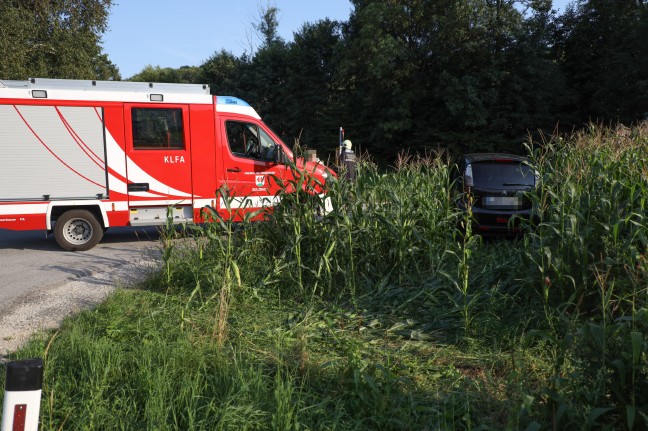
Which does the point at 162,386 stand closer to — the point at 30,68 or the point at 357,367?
the point at 357,367

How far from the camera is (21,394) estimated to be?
2.69m

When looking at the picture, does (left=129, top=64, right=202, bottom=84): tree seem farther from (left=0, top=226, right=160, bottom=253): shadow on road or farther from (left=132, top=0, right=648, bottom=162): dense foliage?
(left=0, top=226, right=160, bottom=253): shadow on road

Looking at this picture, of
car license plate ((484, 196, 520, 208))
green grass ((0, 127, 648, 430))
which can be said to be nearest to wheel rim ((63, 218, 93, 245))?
green grass ((0, 127, 648, 430))

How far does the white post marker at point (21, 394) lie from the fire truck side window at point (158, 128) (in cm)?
849

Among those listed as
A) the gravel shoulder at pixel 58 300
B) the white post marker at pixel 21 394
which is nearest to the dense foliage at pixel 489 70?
the gravel shoulder at pixel 58 300

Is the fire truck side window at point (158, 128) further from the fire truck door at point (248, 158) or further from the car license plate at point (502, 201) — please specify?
the car license plate at point (502, 201)

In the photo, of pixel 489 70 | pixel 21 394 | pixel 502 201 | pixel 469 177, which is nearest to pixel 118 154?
pixel 469 177

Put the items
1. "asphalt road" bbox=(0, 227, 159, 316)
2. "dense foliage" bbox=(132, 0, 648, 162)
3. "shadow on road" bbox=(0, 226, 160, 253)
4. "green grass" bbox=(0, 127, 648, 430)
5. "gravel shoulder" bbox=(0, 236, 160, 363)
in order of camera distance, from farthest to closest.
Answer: "dense foliage" bbox=(132, 0, 648, 162), "shadow on road" bbox=(0, 226, 160, 253), "asphalt road" bbox=(0, 227, 159, 316), "gravel shoulder" bbox=(0, 236, 160, 363), "green grass" bbox=(0, 127, 648, 430)

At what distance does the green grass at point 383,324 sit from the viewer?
366 centimetres

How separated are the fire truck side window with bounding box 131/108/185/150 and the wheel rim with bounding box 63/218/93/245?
170cm

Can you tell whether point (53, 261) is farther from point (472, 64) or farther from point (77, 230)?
point (472, 64)

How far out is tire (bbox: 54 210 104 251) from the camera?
10477 millimetres

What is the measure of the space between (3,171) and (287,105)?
28.1 metres

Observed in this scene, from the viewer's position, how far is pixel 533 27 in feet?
94.0
